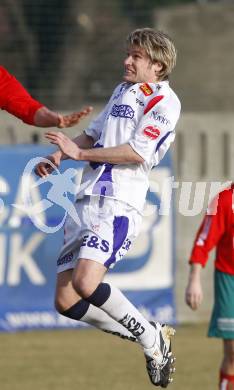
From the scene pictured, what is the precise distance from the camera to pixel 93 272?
300 inches

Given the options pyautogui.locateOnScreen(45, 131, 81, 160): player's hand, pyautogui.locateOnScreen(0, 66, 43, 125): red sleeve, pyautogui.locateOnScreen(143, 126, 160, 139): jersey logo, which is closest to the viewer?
pyautogui.locateOnScreen(45, 131, 81, 160): player's hand

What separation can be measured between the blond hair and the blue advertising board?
496 centimetres

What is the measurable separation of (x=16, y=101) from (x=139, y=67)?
2.51 ft

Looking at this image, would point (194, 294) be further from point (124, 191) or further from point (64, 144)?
point (64, 144)

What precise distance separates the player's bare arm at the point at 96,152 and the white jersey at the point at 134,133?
0.05 m

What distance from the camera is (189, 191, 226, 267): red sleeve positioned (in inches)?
346

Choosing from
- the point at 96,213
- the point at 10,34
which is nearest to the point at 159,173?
the point at 10,34

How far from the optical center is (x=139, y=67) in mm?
7836

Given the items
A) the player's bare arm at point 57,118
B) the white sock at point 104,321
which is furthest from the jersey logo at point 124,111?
the white sock at point 104,321

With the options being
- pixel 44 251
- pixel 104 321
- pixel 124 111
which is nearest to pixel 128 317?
pixel 104 321

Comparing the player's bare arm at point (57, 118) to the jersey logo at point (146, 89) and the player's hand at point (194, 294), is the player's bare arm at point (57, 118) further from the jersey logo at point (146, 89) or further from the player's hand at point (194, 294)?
the player's hand at point (194, 294)

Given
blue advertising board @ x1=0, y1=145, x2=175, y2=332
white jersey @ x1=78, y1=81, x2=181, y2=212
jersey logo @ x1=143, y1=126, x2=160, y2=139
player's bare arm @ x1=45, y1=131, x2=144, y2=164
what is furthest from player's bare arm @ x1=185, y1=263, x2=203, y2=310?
blue advertising board @ x1=0, y1=145, x2=175, y2=332

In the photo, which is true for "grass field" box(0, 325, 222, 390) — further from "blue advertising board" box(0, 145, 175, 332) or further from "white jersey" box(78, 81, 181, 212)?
"white jersey" box(78, 81, 181, 212)

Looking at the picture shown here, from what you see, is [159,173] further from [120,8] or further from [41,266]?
[120,8]
